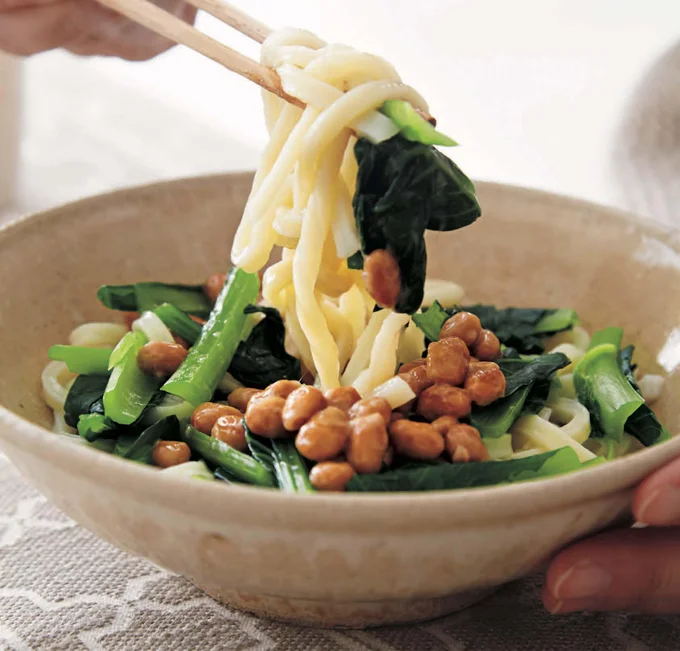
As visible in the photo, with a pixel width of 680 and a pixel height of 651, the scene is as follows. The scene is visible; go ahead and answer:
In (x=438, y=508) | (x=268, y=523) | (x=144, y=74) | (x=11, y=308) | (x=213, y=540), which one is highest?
(x=438, y=508)

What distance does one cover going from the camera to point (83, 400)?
8.08 ft

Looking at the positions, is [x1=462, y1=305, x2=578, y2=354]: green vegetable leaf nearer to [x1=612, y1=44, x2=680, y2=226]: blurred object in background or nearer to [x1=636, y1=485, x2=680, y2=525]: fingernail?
[x1=636, y1=485, x2=680, y2=525]: fingernail

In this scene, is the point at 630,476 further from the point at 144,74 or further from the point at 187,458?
the point at 144,74

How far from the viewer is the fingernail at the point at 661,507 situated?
5.42 feet

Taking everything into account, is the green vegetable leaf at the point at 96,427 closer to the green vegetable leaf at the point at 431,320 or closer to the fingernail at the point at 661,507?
the green vegetable leaf at the point at 431,320

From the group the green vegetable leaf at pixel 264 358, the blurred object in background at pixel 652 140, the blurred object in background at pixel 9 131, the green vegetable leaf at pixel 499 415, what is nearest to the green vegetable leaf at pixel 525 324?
the green vegetable leaf at pixel 499 415

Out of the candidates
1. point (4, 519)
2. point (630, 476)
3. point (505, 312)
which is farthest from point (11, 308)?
point (630, 476)

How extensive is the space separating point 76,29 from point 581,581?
8.63 ft

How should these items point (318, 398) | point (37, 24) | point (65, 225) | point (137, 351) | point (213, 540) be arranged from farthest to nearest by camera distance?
1. point (37, 24)
2. point (65, 225)
3. point (137, 351)
4. point (318, 398)
5. point (213, 540)

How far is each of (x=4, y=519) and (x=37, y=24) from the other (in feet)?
5.73

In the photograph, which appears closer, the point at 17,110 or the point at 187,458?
the point at 187,458

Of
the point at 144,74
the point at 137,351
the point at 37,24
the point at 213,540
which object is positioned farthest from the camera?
the point at 144,74

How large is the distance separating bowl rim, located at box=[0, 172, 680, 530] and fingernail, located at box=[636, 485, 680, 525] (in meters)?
0.05

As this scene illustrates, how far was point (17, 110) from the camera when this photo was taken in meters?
4.98
